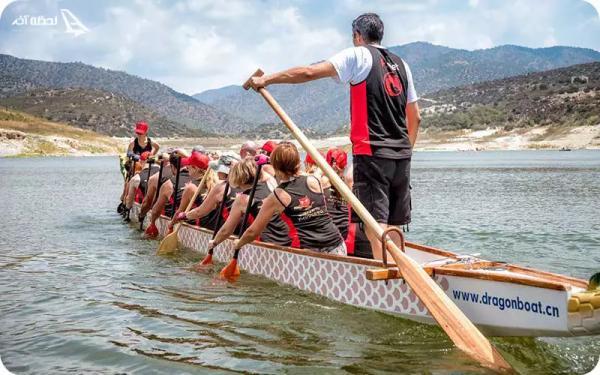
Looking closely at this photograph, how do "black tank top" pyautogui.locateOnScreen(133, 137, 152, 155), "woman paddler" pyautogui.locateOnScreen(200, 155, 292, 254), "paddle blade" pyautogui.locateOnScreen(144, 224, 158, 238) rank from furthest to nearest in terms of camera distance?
"black tank top" pyautogui.locateOnScreen(133, 137, 152, 155) → "paddle blade" pyautogui.locateOnScreen(144, 224, 158, 238) → "woman paddler" pyautogui.locateOnScreen(200, 155, 292, 254)

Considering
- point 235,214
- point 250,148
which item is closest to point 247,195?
point 235,214

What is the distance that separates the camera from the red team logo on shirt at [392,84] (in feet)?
19.3

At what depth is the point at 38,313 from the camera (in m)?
6.96

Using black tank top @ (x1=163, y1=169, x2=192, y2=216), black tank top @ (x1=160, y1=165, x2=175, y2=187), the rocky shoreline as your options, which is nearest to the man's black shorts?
black tank top @ (x1=163, y1=169, x2=192, y2=216)

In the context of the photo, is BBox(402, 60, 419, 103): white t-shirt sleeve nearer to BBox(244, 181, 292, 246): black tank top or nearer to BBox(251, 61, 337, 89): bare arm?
BBox(251, 61, 337, 89): bare arm

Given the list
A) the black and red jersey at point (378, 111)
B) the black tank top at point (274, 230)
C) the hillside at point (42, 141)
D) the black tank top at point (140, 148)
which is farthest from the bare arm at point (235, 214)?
the hillside at point (42, 141)

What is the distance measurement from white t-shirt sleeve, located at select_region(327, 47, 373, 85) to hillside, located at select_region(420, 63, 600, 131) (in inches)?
3344

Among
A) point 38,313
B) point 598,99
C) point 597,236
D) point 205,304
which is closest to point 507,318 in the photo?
point 205,304

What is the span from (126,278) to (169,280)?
0.73 m

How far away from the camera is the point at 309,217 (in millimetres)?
7328

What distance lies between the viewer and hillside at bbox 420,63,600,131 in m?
90.8

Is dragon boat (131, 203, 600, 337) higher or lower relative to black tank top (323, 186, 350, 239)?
lower

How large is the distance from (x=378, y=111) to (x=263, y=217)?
2208 mm

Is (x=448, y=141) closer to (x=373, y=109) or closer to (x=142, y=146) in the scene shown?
(x=142, y=146)
